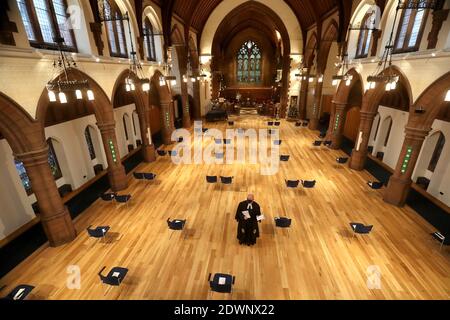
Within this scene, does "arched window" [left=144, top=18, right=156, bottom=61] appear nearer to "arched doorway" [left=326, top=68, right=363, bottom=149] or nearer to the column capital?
"arched doorway" [left=326, top=68, right=363, bottom=149]

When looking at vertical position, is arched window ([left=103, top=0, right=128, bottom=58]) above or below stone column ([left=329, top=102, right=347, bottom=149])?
above

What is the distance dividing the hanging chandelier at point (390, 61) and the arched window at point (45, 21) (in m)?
10.5

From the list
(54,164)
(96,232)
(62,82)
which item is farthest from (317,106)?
(54,164)

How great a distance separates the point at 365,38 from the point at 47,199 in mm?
15875

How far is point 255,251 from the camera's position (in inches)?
292

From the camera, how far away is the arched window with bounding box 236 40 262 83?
108 feet

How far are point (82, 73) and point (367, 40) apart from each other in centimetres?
1344

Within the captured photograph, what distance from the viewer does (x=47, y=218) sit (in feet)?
24.4

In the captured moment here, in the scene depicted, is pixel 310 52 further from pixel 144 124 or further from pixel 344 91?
pixel 144 124

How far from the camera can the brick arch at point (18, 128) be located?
19.8 feet

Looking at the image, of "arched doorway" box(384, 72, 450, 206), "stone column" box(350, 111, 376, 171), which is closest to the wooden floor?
"arched doorway" box(384, 72, 450, 206)

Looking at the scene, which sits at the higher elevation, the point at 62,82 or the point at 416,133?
the point at 62,82

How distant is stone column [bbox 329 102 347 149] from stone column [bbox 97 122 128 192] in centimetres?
1302

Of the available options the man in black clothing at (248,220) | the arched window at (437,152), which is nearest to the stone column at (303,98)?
the arched window at (437,152)
